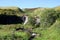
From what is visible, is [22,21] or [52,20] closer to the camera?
[52,20]

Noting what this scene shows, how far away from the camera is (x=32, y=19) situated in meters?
50.8

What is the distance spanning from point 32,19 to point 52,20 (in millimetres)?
5513

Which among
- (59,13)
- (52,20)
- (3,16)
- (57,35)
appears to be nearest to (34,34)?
(57,35)

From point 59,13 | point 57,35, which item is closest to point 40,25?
point 59,13

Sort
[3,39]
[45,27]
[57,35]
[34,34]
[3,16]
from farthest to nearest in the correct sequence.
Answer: [3,16] → [45,27] → [34,34] → [57,35] → [3,39]

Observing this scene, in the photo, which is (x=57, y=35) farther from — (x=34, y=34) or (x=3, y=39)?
(x=3, y=39)

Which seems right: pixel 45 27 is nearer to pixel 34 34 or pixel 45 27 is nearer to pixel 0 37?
pixel 34 34

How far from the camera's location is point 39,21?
50344 millimetres

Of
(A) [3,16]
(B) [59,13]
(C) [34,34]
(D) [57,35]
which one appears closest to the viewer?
(D) [57,35]

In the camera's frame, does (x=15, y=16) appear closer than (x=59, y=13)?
No

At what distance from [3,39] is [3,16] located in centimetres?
2389

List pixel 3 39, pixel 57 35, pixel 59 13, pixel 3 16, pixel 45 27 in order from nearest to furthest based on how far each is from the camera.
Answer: pixel 3 39 < pixel 57 35 < pixel 45 27 < pixel 59 13 < pixel 3 16

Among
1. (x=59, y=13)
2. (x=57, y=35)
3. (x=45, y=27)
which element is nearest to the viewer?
(x=57, y=35)

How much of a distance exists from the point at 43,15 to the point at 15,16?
31.9 ft
